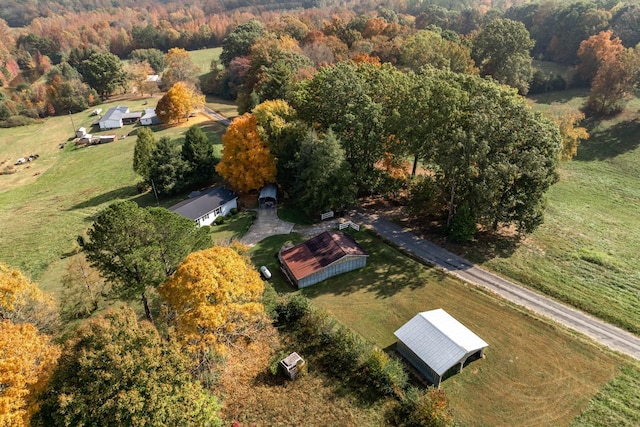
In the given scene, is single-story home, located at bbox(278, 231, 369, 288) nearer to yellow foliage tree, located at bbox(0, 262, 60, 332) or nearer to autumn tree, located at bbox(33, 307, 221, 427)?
autumn tree, located at bbox(33, 307, 221, 427)

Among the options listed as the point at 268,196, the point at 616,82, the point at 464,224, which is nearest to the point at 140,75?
the point at 268,196

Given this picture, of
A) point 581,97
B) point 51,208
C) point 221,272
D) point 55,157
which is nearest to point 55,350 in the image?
point 221,272

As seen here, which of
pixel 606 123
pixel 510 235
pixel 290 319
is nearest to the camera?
pixel 290 319

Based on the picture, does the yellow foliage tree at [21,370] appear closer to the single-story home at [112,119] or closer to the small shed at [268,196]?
the small shed at [268,196]

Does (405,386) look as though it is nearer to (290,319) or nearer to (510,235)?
(290,319)

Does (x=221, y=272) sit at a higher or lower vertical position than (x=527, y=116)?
lower

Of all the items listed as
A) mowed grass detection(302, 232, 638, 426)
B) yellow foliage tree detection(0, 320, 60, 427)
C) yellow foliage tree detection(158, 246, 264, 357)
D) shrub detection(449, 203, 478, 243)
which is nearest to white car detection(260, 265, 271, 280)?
mowed grass detection(302, 232, 638, 426)

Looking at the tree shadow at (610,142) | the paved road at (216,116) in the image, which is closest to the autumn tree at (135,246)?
the paved road at (216,116)
